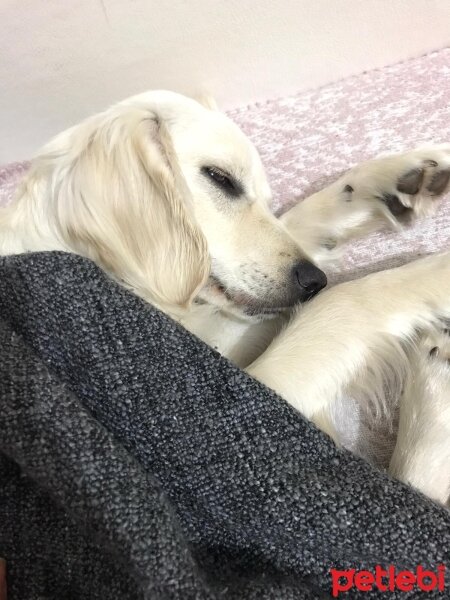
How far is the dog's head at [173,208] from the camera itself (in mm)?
771

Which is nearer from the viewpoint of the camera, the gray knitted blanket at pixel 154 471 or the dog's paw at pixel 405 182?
the gray knitted blanket at pixel 154 471

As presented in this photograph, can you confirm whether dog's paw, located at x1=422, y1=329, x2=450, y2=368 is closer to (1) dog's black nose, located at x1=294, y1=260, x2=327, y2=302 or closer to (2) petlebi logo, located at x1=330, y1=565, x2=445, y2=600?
(1) dog's black nose, located at x1=294, y1=260, x2=327, y2=302

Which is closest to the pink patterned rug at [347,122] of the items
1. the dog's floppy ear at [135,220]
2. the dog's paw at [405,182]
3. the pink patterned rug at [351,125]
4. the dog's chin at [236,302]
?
the pink patterned rug at [351,125]

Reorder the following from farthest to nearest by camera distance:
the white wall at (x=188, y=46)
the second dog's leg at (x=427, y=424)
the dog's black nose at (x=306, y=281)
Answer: the white wall at (x=188, y=46), the dog's black nose at (x=306, y=281), the second dog's leg at (x=427, y=424)

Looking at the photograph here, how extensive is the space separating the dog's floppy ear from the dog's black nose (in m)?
0.15

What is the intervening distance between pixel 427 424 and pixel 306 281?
0.26m

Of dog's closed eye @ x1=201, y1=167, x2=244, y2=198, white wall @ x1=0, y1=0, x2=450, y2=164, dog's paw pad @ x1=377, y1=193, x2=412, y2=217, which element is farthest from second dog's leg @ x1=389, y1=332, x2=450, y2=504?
white wall @ x1=0, y1=0, x2=450, y2=164

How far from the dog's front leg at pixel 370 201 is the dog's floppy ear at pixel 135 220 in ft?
0.83

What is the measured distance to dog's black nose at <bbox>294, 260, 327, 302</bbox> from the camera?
0.84 meters

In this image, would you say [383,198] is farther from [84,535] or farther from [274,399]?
[84,535]

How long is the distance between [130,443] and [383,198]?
58cm

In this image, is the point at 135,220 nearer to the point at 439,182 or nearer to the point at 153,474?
the point at 153,474

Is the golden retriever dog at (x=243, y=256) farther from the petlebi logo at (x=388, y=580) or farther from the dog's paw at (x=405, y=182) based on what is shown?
the petlebi logo at (x=388, y=580)

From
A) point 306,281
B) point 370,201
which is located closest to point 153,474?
point 306,281
